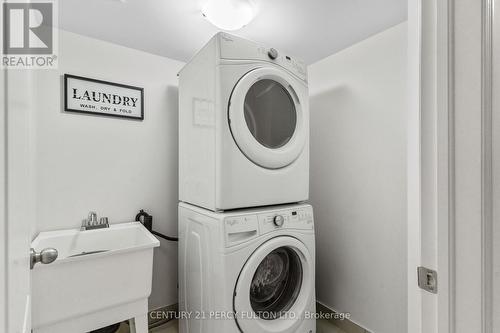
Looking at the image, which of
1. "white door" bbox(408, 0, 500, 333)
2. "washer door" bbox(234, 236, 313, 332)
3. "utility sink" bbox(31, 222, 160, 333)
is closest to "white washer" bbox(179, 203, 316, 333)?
"washer door" bbox(234, 236, 313, 332)

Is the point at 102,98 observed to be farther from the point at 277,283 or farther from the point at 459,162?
the point at 459,162

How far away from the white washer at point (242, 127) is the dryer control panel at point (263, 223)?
7cm

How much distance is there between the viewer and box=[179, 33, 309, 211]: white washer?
50.1 inches

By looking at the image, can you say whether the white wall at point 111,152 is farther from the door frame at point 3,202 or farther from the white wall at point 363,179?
the door frame at point 3,202

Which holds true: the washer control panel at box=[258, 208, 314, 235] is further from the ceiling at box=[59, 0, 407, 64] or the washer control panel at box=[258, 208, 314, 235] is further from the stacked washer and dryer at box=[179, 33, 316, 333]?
the ceiling at box=[59, 0, 407, 64]

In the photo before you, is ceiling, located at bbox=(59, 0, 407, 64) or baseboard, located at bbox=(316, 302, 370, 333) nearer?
ceiling, located at bbox=(59, 0, 407, 64)

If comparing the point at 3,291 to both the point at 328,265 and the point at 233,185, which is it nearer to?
the point at 233,185

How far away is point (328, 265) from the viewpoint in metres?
1.97

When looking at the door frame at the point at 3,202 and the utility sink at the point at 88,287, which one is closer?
the door frame at the point at 3,202

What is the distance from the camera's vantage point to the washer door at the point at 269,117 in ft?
4.27

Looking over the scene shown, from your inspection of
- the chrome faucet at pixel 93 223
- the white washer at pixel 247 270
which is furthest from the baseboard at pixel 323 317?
the chrome faucet at pixel 93 223

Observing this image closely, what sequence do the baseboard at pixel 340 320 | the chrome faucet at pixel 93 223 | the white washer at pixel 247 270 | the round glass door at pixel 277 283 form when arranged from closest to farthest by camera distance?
the white washer at pixel 247 270
the round glass door at pixel 277 283
the chrome faucet at pixel 93 223
the baseboard at pixel 340 320

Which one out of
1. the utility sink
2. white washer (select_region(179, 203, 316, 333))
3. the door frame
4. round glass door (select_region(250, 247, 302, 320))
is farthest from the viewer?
round glass door (select_region(250, 247, 302, 320))

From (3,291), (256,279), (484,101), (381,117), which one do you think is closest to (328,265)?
(256,279)
